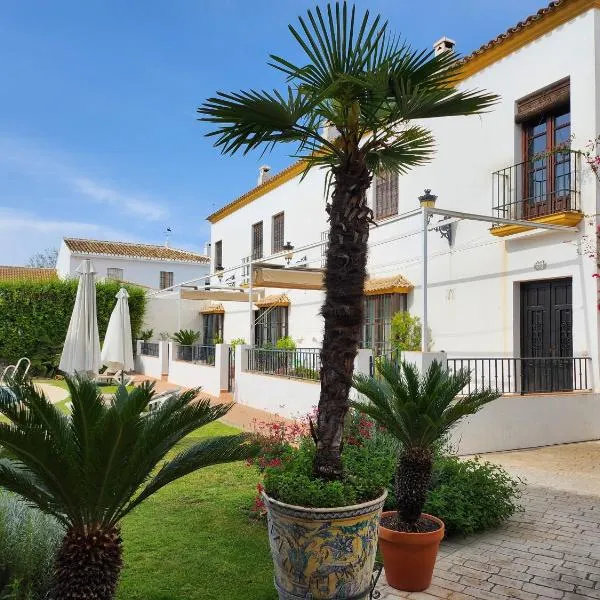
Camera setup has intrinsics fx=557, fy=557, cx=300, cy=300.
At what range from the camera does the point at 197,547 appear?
5352 millimetres

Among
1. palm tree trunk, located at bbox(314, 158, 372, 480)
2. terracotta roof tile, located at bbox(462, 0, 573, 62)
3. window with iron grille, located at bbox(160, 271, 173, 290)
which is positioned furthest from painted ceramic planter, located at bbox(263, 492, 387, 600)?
window with iron grille, located at bbox(160, 271, 173, 290)

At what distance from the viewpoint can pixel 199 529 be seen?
5.83 metres

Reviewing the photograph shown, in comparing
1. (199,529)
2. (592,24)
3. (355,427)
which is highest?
(592,24)

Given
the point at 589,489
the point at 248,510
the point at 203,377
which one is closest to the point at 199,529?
the point at 248,510

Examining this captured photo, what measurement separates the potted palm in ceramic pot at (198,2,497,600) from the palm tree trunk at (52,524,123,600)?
1.11 m

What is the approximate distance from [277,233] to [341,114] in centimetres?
1688

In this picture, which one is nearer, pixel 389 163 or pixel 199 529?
pixel 389 163

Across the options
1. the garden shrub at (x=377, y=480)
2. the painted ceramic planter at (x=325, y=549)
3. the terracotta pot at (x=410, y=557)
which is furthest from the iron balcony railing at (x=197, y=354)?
the painted ceramic planter at (x=325, y=549)

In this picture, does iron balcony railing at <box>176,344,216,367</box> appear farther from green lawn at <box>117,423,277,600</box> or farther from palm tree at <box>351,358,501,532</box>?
palm tree at <box>351,358,501,532</box>

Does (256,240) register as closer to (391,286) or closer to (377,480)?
(391,286)

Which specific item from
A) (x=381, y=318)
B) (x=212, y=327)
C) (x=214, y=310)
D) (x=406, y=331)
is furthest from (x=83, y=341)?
(x=212, y=327)

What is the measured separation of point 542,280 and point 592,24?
15.9ft

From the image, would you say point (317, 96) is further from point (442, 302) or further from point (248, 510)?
point (442, 302)

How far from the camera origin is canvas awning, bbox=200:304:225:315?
25611 millimetres
